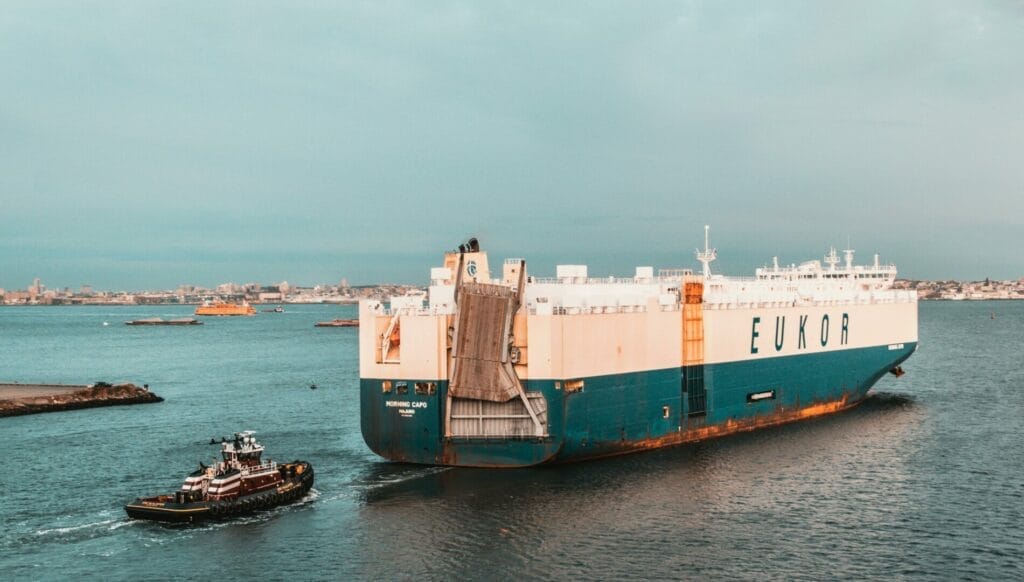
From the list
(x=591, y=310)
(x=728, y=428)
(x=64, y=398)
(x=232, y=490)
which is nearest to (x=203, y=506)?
(x=232, y=490)

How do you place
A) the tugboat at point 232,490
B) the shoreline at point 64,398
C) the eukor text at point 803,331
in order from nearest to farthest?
the tugboat at point 232,490, the eukor text at point 803,331, the shoreline at point 64,398

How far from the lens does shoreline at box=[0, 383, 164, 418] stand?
58.8 m

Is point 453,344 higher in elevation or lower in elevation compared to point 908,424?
higher

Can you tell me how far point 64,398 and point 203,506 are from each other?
38502mm

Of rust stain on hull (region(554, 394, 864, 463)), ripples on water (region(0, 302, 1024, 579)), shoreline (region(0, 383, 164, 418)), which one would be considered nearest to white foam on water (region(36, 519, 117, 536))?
ripples on water (region(0, 302, 1024, 579))

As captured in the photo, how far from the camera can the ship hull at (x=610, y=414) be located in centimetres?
3362

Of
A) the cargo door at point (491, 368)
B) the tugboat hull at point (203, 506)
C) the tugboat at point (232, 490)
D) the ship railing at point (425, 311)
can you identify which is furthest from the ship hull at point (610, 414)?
the tugboat hull at point (203, 506)

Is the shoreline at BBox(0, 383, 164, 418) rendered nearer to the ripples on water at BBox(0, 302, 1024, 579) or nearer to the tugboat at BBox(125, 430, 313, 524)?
the ripples on water at BBox(0, 302, 1024, 579)

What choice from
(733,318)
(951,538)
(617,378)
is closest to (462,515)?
(617,378)

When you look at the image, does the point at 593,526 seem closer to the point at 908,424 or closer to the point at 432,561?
the point at 432,561

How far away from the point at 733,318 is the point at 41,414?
138 feet

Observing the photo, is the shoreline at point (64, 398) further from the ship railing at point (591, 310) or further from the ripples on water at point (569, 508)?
the ship railing at point (591, 310)

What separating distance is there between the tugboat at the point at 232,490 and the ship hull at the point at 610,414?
3.87 metres

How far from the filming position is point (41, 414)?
58031 millimetres
